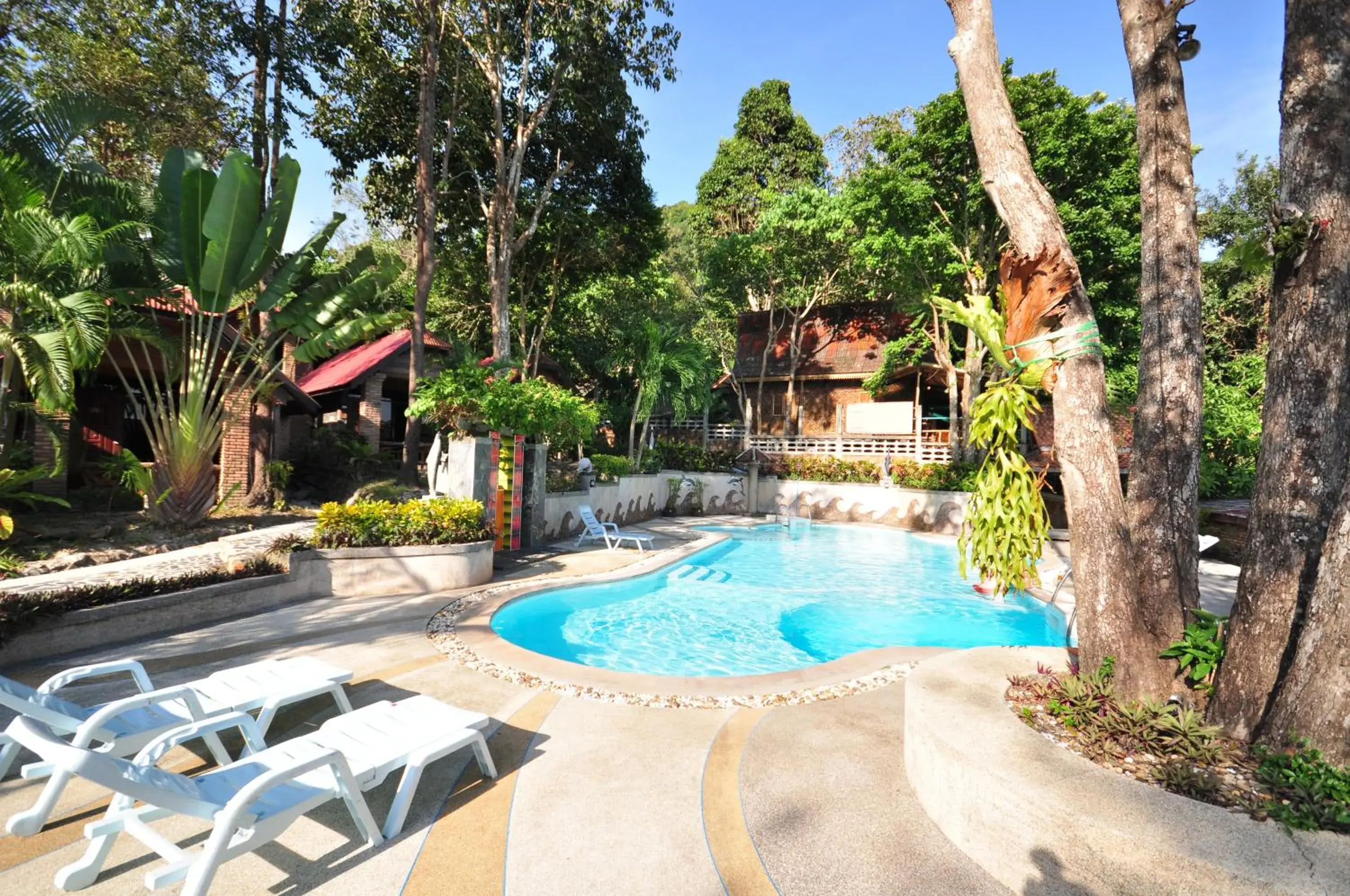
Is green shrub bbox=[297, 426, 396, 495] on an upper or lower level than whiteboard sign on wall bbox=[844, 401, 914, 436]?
lower

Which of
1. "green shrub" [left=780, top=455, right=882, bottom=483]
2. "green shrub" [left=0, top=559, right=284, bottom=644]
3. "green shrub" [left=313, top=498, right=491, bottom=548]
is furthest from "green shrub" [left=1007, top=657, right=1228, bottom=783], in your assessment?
"green shrub" [left=780, top=455, right=882, bottom=483]

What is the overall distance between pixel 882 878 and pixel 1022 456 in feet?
8.77

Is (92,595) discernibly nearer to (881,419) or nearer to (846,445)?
(846,445)

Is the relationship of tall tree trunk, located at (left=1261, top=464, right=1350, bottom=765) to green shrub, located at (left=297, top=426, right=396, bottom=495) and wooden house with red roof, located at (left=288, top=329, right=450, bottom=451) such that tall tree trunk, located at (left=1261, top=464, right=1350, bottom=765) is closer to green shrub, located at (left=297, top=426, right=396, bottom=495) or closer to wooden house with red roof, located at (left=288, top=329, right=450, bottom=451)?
wooden house with red roof, located at (left=288, top=329, right=450, bottom=451)

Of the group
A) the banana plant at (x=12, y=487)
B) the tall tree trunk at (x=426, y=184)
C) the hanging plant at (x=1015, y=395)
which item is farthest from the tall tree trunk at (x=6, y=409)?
the hanging plant at (x=1015, y=395)

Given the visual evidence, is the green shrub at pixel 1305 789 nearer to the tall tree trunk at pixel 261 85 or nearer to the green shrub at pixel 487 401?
the green shrub at pixel 487 401

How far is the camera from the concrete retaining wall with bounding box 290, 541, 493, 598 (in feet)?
27.8

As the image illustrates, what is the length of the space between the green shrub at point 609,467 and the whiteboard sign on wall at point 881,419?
13.1 m

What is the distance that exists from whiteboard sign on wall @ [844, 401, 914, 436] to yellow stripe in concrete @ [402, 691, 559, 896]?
24.5 meters

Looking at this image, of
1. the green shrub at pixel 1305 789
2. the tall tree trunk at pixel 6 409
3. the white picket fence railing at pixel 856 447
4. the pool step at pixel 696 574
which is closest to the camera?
the green shrub at pixel 1305 789

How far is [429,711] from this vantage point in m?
3.98

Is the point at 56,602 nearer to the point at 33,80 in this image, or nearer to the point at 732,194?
the point at 33,80

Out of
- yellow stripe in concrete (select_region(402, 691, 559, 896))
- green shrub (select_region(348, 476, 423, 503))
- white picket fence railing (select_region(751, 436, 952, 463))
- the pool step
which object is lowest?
the pool step

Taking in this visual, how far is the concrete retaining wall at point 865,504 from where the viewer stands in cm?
2011
